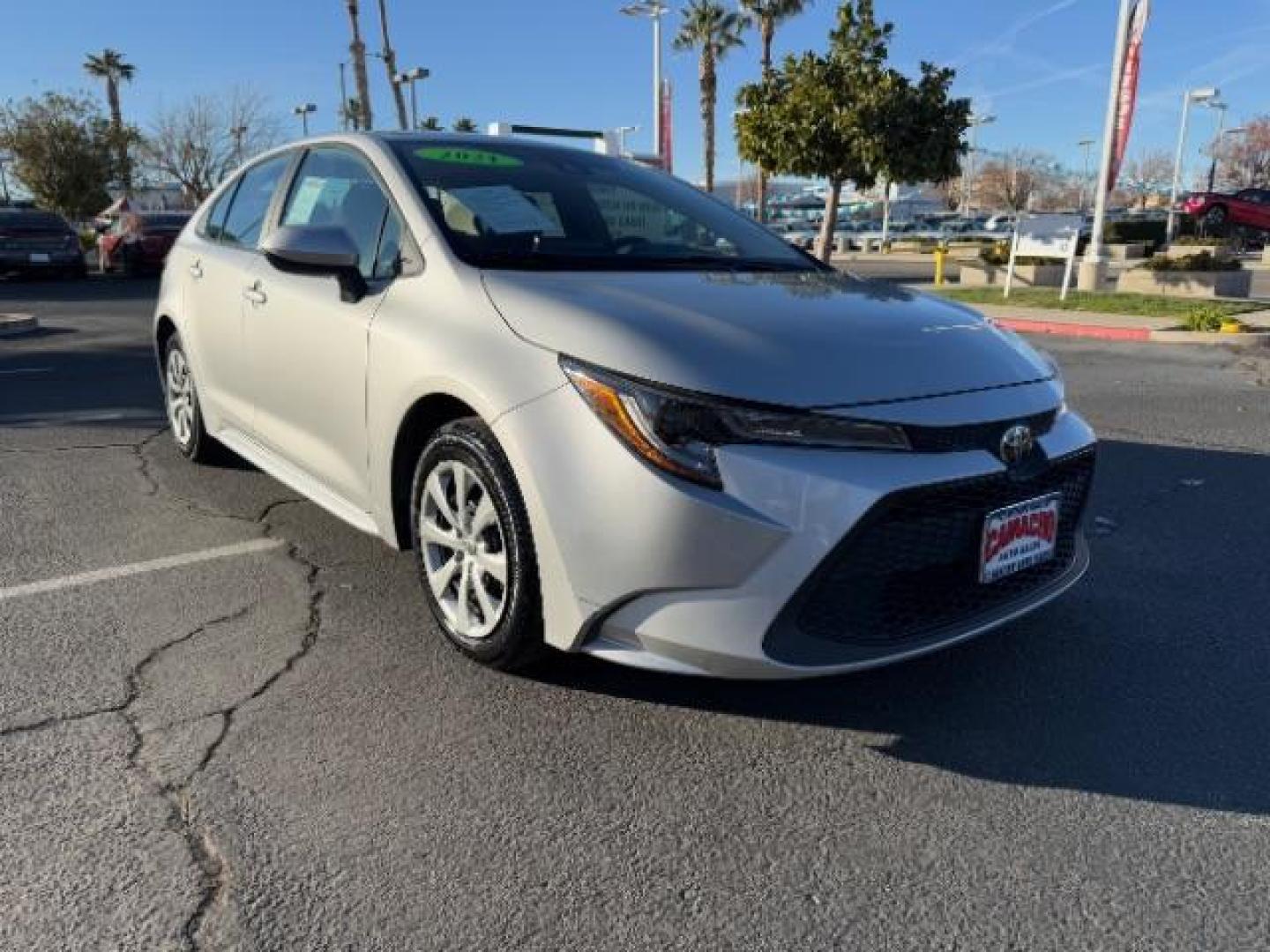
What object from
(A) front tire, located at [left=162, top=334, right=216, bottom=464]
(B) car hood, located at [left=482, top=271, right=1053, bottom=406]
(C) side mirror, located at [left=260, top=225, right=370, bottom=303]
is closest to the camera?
(B) car hood, located at [left=482, top=271, right=1053, bottom=406]

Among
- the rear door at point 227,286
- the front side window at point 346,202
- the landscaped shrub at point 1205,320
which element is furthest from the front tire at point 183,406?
the landscaped shrub at point 1205,320

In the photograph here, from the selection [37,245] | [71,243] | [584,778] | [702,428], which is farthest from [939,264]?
Answer: [584,778]

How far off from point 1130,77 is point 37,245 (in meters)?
19.7

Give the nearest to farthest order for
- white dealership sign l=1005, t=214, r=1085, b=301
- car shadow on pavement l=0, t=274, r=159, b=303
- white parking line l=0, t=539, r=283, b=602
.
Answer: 1. white parking line l=0, t=539, r=283, b=602
2. white dealership sign l=1005, t=214, r=1085, b=301
3. car shadow on pavement l=0, t=274, r=159, b=303

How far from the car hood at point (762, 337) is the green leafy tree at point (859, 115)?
593 inches

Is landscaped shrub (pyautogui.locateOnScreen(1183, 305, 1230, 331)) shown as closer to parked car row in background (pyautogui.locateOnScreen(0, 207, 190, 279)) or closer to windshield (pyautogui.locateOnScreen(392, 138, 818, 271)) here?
windshield (pyautogui.locateOnScreen(392, 138, 818, 271))

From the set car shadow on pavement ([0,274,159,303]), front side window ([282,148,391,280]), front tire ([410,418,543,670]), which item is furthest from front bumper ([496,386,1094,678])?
car shadow on pavement ([0,274,159,303])

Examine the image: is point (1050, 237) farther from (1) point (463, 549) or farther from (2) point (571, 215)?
(1) point (463, 549)

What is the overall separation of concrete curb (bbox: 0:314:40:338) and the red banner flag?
15.8m

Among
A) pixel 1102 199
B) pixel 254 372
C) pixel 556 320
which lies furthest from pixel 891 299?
pixel 1102 199

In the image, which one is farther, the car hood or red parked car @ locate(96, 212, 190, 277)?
red parked car @ locate(96, 212, 190, 277)

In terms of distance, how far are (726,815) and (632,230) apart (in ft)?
7.15

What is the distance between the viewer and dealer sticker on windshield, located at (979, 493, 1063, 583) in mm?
2568

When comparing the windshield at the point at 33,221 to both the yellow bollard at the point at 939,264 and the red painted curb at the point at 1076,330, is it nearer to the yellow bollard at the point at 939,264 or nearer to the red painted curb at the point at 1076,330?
the yellow bollard at the point at 939,264
